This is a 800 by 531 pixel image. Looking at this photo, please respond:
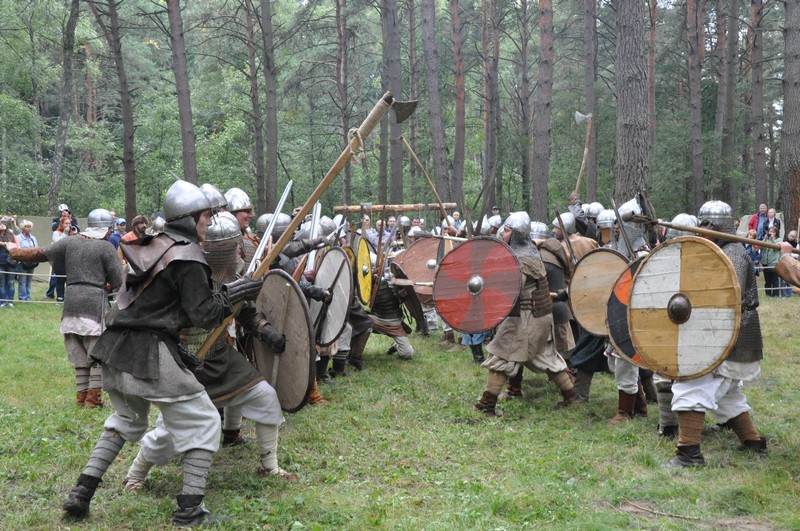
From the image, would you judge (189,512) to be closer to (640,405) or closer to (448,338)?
(640,405)

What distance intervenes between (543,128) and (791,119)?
4118mm

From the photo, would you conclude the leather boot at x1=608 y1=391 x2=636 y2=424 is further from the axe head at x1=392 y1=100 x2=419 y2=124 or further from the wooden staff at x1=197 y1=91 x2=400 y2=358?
the wooden staff at x1=197 y1=91 x2=400 y2=358

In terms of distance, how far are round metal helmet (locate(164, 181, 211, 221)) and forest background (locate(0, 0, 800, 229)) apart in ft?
27.9

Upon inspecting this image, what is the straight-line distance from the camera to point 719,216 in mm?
4625

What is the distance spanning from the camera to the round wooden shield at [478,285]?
5441mm

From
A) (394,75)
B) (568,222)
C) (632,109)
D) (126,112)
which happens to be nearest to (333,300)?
(568,222)

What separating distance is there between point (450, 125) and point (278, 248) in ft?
90.0

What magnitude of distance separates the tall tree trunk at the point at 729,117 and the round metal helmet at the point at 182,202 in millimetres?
17126

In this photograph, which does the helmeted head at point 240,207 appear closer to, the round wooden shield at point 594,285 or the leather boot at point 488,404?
the leather boot at point 488,404

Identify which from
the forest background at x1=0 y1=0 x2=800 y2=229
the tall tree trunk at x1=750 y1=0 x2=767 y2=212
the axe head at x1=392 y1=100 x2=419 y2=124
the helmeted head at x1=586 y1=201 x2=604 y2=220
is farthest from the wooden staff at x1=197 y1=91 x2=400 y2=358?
the tall tree trunk at x1=750 y1=0 x2=767 y2=212

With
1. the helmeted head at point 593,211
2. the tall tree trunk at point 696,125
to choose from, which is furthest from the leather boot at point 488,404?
the tall tree trunk at point 696,125

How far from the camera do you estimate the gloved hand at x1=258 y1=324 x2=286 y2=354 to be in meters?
4.13

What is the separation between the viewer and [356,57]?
1134 inches

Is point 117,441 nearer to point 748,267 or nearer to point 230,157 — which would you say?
point 748,267
